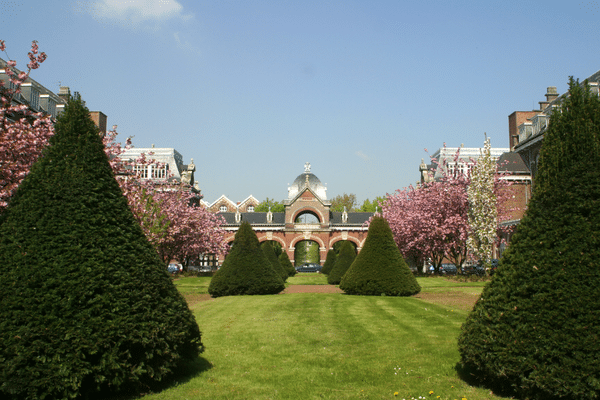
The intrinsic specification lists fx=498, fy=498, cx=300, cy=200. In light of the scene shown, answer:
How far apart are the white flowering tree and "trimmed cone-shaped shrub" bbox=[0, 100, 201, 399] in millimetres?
24101

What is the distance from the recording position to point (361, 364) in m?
8.18

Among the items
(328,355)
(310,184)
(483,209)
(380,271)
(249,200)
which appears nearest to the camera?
(328,355)

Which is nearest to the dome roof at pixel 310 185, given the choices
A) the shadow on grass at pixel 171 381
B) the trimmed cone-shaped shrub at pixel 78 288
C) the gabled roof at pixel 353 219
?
the gabled roof at pixel 353 219

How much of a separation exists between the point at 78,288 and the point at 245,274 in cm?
1462

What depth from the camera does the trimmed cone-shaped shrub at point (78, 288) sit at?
5484 mm

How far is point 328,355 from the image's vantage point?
886 centimetres

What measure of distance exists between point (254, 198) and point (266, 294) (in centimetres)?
7327

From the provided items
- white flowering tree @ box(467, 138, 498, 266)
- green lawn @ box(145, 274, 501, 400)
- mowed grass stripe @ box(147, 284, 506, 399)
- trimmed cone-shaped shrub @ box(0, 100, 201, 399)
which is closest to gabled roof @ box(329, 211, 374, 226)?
white flowering tree @ box(467, 138, 498, 266)

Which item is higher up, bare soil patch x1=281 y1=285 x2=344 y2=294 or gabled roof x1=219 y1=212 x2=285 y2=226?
gabled roof x1=219 y1=212 x2=285 y2=226

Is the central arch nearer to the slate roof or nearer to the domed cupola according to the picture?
the domed cupola

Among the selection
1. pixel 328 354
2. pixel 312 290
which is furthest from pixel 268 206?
pixel 328 354

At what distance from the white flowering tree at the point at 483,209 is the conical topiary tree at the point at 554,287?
22.5 metres

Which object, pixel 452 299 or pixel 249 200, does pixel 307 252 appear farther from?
pixel 452 299

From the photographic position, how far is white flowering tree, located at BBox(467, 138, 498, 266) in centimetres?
2791
